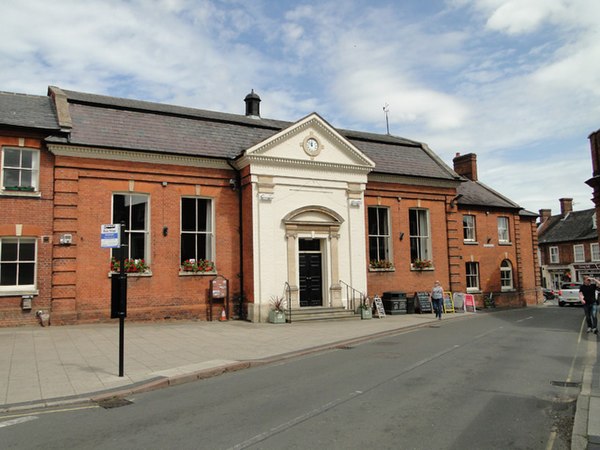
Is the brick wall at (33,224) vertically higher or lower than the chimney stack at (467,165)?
lower

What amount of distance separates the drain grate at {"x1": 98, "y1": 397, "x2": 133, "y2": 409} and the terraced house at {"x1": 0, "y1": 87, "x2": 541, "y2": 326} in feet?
32.9

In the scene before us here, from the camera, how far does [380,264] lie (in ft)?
77.4

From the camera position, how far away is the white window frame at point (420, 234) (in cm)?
2536

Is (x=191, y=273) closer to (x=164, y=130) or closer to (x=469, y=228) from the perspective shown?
(x=164, y=130)

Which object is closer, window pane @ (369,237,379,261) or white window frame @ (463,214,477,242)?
window pane @ (369,237,379,261)

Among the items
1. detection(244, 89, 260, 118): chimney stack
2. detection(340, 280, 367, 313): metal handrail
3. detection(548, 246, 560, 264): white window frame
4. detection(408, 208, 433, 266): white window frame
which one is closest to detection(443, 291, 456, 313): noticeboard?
detection(408, 208, 433, 266): white window frame

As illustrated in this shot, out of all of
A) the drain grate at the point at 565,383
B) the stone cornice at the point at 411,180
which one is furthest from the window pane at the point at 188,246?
the drain grate at the point at 565,383

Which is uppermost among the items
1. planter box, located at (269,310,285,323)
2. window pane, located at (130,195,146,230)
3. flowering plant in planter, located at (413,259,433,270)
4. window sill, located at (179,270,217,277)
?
window pane, located at (130,195,146,230)

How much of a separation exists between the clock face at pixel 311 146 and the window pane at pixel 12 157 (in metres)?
10.8

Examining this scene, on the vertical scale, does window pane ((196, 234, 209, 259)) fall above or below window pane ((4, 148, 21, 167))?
below

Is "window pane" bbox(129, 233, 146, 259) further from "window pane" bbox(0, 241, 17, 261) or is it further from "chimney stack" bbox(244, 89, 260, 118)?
"chimney stack" bbox(244, 89, 260, 118)

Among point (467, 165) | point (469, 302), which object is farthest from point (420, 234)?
point (467, 165)

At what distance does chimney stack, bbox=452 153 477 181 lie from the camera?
1374 inches

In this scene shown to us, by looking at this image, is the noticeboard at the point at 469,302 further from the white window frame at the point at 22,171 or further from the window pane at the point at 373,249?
the white window frame at the point at 22,171
